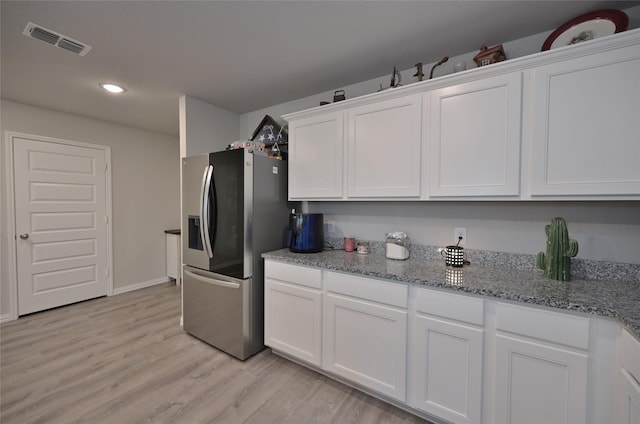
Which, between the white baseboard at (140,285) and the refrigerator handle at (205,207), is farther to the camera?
the white baseboard at (140,285)

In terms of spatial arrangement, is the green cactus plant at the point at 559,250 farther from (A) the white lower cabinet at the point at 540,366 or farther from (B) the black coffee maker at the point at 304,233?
(B) the black coffee maker at the point at 304,233

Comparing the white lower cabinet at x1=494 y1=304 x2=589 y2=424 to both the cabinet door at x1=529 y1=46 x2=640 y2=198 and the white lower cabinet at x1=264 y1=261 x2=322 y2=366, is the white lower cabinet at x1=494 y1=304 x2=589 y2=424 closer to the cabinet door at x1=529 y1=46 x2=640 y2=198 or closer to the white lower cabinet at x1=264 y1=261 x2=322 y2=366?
the cabinet door at x1=529 y1=46 x2=640 y2=198

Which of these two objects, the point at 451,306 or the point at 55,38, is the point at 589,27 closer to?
the point at 451,306

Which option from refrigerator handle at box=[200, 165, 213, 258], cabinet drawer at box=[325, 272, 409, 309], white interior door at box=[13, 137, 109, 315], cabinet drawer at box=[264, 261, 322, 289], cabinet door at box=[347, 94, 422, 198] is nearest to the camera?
cabinet drawer at box=[325, 272, 409, 309]

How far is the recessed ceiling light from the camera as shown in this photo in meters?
2.43

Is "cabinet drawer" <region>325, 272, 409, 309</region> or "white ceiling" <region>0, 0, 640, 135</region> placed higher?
"white ceiling" <region>0, 0, 640, 135</region>

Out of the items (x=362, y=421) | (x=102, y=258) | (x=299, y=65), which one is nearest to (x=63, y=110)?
(x=102, y=258)

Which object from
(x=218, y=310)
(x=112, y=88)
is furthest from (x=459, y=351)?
(x=112, y=88)

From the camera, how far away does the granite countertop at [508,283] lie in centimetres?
113

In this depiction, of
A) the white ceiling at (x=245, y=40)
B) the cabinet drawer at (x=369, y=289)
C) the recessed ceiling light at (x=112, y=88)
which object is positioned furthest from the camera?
the recessed ceiling light at (x=112, y=88)

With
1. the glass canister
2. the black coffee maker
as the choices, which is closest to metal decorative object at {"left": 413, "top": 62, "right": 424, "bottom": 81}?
the glass canister

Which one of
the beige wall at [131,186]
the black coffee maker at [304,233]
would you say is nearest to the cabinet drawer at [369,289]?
the black coffee maker at [304,233]

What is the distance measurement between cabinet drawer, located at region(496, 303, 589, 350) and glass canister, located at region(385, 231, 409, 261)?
0.75 metres

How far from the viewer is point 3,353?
2.29 meters
